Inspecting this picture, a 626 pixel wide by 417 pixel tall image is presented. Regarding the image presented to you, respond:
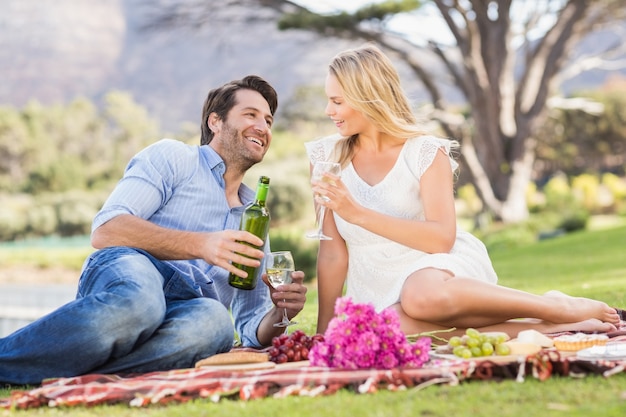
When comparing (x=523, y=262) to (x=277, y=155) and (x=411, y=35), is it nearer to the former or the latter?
(x=411, y=35)

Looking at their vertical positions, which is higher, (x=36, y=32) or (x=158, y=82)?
(x=36, y=32)

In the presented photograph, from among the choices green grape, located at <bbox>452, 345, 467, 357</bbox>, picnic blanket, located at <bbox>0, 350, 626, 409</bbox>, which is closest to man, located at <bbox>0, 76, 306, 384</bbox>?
picnic blanket, located at <bbox>0, 350, 626, 409</bbox>

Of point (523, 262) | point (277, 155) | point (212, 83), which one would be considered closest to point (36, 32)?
point (212, 83)

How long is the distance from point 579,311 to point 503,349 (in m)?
0.84

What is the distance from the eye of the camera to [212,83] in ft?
283

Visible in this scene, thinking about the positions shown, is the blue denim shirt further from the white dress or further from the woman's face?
the woman's face

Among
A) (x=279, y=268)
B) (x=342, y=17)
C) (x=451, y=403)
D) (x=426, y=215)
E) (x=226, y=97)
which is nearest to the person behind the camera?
(x=451, y=403)

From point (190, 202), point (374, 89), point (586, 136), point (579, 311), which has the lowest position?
→ point (579, 311)

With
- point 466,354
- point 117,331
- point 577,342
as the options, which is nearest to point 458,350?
point 466,354

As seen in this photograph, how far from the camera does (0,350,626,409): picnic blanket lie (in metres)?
2.69

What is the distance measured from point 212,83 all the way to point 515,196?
7099cm

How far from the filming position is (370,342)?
2.82 metres

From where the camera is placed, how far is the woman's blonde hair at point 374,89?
3.83 m

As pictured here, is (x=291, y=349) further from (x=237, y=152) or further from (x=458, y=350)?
(x=237, y=152)
